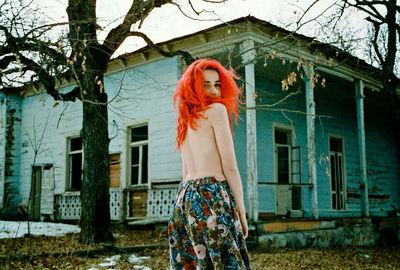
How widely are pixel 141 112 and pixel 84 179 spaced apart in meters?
4.51

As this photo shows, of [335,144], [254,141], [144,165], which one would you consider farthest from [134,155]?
[335,144]

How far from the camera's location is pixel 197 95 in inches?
109

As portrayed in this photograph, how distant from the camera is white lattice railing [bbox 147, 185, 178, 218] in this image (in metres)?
11.5

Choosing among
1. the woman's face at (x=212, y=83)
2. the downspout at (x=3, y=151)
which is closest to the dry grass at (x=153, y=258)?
the woman's face at (x=212, y=83)

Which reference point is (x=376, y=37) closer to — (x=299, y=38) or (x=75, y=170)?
(x=299, y=38)

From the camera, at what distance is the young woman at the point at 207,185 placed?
8.46ft

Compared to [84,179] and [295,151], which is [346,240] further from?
[84,179]

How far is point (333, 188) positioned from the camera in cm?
1516

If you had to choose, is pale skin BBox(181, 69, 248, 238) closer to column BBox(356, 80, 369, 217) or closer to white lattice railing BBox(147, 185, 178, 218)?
white lattice railing BBox(147, 185, 178, 218)

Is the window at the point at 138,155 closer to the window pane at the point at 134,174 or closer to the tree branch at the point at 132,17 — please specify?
the window pane at the point at 134,174

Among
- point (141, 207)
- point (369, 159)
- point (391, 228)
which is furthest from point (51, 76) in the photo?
point (369, 159)

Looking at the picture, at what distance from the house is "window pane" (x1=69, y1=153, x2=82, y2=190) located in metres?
0.03

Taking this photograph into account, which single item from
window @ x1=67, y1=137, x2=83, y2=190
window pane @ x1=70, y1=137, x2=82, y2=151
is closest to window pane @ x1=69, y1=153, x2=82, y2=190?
window @ x1=67, y1=137, x2=83, y2=190

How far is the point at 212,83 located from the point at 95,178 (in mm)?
5993
